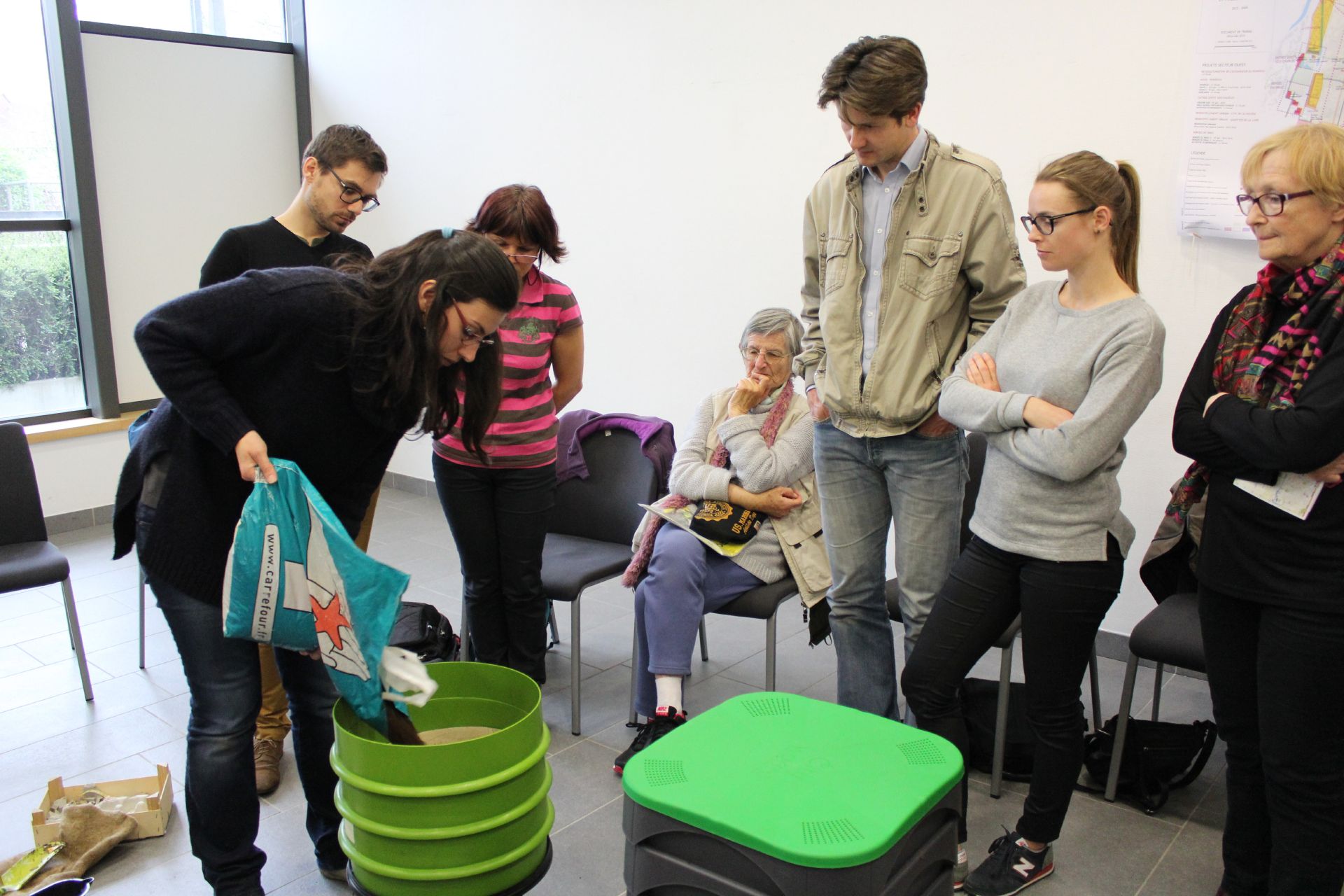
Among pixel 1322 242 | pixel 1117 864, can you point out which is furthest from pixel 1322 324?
pixel 1117 864

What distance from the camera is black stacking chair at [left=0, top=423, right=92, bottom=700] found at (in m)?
2.77

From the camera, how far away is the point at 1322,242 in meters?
1.54

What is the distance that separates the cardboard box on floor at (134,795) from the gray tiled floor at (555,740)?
1.7 inches

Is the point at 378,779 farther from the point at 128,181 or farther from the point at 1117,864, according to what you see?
the point at 128,181

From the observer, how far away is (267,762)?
7.93ft

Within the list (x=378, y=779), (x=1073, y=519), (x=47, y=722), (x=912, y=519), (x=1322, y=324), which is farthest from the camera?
(x=47, y=722)

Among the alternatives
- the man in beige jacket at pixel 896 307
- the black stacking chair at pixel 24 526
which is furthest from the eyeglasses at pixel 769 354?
the black stacking chair at pixel 24 526

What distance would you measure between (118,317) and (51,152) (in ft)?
2.53

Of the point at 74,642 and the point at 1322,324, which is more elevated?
the point at 1322,324

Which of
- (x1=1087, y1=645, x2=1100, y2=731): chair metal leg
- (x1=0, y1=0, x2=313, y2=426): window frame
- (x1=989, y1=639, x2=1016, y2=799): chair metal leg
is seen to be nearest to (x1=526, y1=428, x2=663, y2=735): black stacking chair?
(x1=989, y1=639, x2=1016, y2=799): chair metal leg

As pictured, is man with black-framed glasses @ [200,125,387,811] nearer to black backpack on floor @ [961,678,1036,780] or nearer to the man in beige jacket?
the man in beige jacket

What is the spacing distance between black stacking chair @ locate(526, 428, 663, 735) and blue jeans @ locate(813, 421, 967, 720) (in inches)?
28.9

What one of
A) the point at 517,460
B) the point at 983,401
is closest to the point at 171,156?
the point at 517,460

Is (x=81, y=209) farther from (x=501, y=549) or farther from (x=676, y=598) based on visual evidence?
(x=676, y=598)
